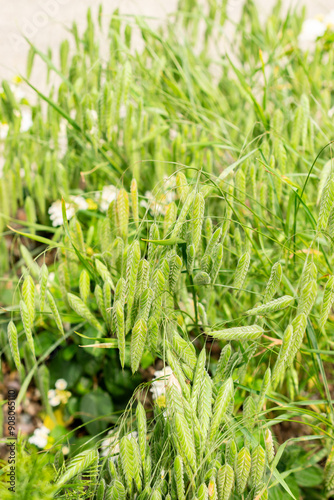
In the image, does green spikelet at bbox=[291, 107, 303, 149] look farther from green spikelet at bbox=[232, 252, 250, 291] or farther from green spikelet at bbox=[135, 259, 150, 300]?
green spikelet at bbox=[135, 259, 150, 300]

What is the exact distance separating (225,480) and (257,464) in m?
0.05

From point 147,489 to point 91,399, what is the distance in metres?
0.40

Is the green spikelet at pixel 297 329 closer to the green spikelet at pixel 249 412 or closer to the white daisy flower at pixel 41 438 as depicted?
the green spikelet at pixel 249 412

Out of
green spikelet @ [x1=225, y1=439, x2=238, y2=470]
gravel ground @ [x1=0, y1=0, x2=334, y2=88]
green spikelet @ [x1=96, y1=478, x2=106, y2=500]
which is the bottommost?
green spikelet @ [x1=96, y1=478, x2=106, y2=500]

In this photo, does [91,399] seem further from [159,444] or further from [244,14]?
[244,14]

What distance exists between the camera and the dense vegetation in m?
0.55

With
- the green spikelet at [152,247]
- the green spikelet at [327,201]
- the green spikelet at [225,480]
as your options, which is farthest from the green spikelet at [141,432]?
the green spikelet at [327,201]

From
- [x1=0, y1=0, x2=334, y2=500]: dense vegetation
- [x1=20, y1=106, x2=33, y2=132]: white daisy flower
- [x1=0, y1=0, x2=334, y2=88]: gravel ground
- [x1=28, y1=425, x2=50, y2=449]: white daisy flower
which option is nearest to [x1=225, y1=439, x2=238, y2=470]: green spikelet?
[x1=0, y1=0, x2=334, y2=500]: dense vegetation

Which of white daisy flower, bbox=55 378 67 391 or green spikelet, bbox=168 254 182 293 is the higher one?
green spikelet, bbox=168 254 182 293

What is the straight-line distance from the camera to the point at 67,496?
0.57m

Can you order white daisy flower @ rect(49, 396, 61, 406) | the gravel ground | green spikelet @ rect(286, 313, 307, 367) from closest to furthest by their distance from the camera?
green spikelet @ rect(286, 313, 307, 367) → white daisy flower @ rect(49, 396, 61, 406) → the gravel ground

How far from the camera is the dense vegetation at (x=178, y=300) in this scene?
555 millimetres

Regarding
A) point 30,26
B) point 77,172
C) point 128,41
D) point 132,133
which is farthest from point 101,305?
point 30,26

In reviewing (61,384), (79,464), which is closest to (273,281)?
(79,464)
